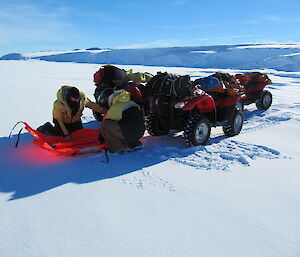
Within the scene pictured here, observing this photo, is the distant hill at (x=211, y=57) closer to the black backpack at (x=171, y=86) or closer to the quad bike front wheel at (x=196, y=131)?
the quad bike front wheel at (x=196, y=131)

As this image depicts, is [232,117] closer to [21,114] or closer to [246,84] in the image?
[246,84]

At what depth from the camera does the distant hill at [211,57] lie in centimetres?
4222

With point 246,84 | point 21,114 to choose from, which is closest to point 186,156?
point 21,114

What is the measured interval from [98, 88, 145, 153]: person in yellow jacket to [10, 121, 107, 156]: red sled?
7.8 inches

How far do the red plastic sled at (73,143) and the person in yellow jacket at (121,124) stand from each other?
7.9 inches

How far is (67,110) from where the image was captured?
4.71 m

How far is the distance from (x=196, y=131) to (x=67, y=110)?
2.06m

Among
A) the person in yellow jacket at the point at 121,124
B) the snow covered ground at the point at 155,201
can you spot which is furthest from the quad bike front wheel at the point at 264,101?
the person in yellow jacket at the point at 121,124

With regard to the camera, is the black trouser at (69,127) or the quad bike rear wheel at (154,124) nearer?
the black trouser at (69,127)

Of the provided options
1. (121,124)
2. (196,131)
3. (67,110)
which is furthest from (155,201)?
(67,110)

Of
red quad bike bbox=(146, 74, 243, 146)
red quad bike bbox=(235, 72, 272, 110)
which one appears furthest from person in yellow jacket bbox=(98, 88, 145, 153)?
red quad bike bbox=(235, 72, 272, 110)

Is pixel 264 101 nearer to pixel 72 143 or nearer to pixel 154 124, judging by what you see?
pixel 154 124

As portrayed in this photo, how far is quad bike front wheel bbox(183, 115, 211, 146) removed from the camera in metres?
4.40

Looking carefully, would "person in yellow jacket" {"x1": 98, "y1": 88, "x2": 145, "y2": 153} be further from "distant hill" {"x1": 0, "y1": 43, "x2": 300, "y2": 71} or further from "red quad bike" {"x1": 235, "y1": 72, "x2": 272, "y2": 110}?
"distant hill" {"x1": 0, "y1": 43, "x2": 300, "y2": 71}
